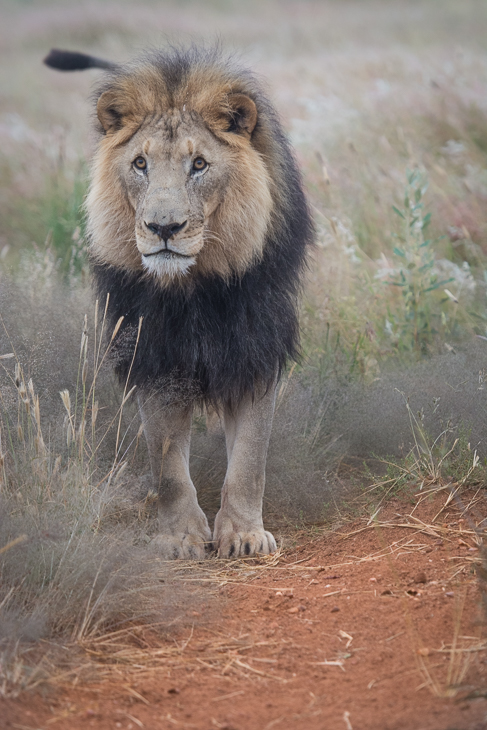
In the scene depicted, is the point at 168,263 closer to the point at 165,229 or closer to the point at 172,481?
the point at 165,229

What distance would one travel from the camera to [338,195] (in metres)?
7.61

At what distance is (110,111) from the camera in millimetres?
3875

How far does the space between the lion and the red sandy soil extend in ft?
1.38

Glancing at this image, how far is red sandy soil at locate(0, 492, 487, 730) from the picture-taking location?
7.69 feet

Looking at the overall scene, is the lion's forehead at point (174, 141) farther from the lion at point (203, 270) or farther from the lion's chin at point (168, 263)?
the lion's chin at point (168, 263)

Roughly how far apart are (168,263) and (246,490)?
1.10 meters

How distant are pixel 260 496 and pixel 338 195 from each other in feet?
14.1

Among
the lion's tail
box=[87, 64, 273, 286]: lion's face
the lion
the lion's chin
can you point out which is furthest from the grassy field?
the lion's tail

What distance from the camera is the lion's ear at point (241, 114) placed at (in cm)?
373

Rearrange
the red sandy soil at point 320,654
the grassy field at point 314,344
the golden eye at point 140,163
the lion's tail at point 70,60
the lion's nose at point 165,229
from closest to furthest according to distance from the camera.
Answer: the red sandy soil at point 320,654
the grassy field at point 314,344
the lion's nose at point 165,229
the golden eye at point 140,163
the lion's tail at point 70,60

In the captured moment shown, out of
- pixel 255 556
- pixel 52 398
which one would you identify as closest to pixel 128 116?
pixel 52 398

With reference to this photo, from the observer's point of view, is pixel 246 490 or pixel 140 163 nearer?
pixel 140 163

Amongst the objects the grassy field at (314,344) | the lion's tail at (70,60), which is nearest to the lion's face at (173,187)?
the grassy field at (314,344)

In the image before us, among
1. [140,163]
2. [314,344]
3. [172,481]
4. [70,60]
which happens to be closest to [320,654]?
[172,481]
